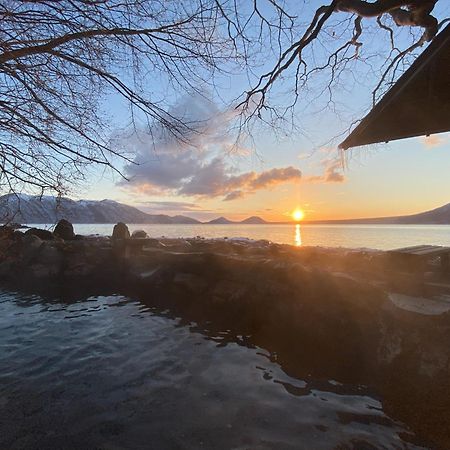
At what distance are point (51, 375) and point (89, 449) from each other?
3199 millimetres

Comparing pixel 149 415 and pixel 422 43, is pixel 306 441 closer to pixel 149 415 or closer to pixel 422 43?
pixel 149 415

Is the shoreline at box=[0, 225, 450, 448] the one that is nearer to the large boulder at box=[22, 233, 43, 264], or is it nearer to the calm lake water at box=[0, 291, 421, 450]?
the large boulder at box=[22, 233, 43, 264]

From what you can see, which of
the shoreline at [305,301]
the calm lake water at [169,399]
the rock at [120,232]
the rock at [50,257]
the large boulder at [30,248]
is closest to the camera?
the calm lake water at [169,399]

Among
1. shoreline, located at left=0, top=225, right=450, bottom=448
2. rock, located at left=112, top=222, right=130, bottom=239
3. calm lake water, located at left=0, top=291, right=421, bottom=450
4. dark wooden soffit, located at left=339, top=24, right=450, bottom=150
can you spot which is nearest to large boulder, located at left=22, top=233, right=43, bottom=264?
shoreline, located at left=0, top=225, right=450, bottom=448

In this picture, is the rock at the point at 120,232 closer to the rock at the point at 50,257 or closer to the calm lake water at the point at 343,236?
the rock at the point at 50,257

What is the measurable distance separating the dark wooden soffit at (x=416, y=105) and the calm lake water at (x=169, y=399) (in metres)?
5.25

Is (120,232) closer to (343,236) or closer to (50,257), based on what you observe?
(50,257)

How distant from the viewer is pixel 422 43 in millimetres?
6129

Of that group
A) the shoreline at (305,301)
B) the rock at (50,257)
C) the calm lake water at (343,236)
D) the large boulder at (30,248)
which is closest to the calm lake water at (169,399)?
the shoreline at (305,301)

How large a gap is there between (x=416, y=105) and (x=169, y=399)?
24.1 ft

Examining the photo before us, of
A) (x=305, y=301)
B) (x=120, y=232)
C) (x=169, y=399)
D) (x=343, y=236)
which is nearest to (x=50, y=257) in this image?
(x=120, y=232)

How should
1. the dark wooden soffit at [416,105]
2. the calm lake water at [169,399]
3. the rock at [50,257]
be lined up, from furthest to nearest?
the rock at [50,257], the calm lake water at [169,399], the dark wooden soffit at [416,105]

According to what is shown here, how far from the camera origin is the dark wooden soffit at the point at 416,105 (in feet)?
14.4

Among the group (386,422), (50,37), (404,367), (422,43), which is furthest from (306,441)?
(422,43)
